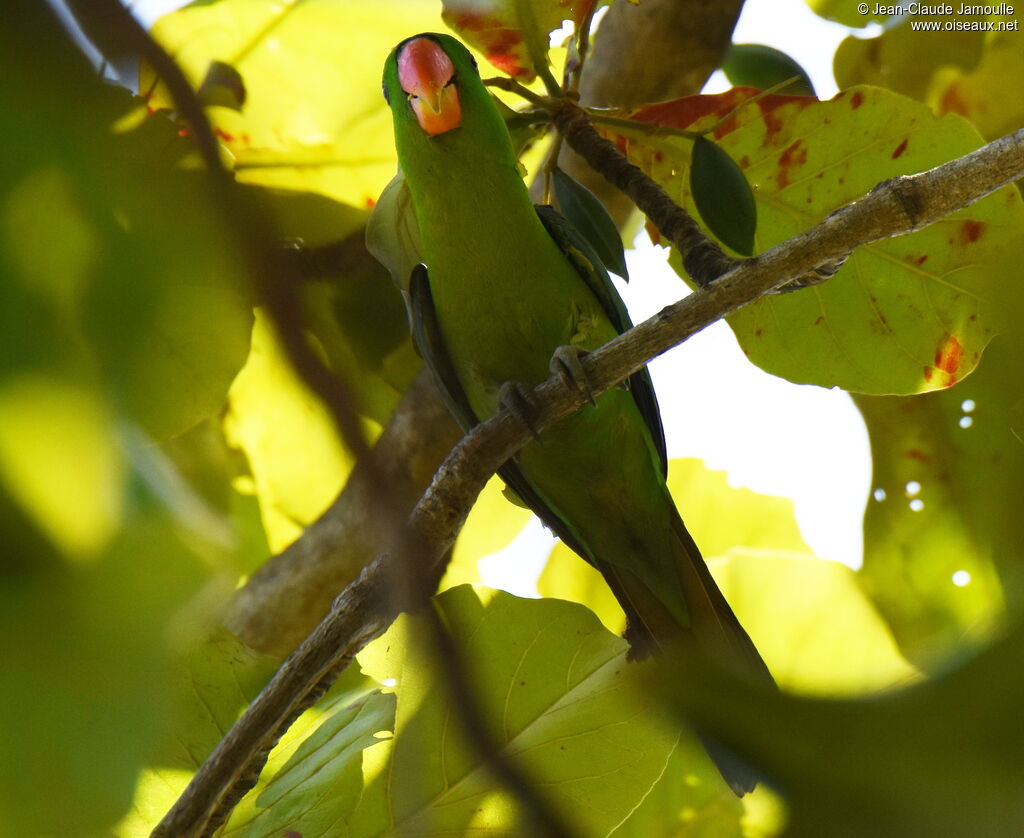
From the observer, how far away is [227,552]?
275 mm

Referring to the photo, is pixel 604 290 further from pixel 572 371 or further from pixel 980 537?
pixel 980 537

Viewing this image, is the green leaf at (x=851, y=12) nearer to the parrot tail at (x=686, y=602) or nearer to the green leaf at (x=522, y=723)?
the parrot tail at (x=686, y=602)

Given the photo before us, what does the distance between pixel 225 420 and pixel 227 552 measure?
895mm

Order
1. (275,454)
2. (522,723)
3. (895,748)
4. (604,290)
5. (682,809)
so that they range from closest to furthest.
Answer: (895,748), (522,723), (275,454), (682,809), (604,290)

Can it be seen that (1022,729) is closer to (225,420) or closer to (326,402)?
(326,402)

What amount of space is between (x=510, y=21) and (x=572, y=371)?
55 cm

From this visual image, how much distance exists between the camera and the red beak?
121 centimetres

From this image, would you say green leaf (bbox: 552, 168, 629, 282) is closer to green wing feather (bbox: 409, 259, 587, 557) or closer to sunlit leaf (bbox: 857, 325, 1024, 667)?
green wing feather (bbox: 409, 259, 587, 557)

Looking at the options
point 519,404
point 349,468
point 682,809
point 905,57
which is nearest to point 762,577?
point 682,809

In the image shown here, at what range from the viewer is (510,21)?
1265 mm

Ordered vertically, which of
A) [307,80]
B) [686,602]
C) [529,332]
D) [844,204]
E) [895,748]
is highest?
[307,80]

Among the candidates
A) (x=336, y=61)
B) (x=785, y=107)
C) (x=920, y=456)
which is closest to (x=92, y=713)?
(x=336, y=61)

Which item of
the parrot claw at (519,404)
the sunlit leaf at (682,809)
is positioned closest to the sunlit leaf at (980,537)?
the parrot claw at (519,404)

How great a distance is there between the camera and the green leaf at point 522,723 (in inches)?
31.2
